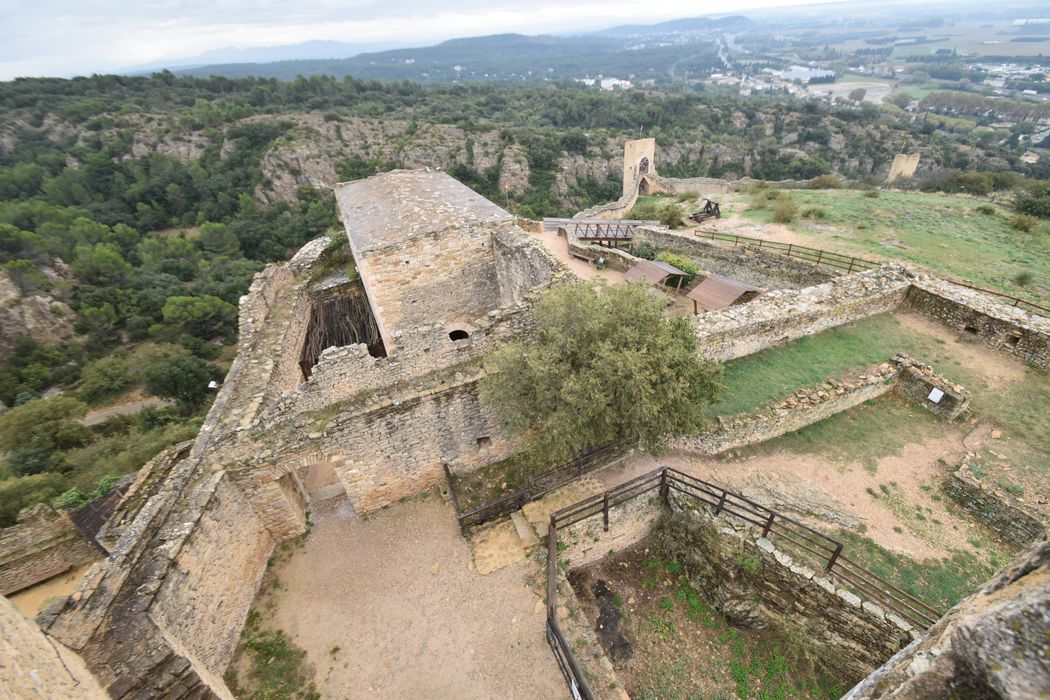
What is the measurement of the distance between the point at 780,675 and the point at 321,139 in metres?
92.1

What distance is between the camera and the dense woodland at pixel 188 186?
80.4 ft

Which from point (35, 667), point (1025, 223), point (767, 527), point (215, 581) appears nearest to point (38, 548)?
point (215, 581)

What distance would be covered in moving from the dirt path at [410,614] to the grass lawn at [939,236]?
21.1m

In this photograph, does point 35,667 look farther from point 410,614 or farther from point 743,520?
point 743,520

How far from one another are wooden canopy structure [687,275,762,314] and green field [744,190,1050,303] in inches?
385

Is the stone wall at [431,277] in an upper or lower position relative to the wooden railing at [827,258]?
upper

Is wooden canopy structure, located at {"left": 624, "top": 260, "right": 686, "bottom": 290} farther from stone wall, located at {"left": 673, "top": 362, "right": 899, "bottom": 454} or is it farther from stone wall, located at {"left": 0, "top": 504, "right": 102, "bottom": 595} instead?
stone wall, located at {"left": 0, "top": 504, "right": 102, "bottom": 595}

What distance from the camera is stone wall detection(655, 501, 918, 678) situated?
7406 mm

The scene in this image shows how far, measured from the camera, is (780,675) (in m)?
8.20

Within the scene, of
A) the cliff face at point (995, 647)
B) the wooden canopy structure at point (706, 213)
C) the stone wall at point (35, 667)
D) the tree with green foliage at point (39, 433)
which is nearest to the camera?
the cliff face at point (995, 647)

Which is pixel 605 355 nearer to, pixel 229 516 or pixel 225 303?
pixel 229 516

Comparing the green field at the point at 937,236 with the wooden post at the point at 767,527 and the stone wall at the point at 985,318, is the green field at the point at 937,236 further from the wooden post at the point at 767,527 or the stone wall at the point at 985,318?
the wooden post at the point at 767,527

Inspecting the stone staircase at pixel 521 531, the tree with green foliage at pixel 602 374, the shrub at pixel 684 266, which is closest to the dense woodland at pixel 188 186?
the stone staircase at pixel 521 531

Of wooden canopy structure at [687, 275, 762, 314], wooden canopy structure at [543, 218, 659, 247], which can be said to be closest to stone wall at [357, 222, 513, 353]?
wooden canopy structure at [687, 275, 762, 314]
